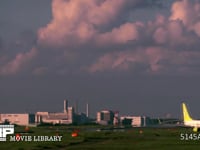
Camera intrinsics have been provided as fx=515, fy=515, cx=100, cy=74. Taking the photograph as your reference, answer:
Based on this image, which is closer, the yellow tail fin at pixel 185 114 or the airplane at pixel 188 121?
the airplane at pixel 188 121

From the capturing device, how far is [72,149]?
77.2 metres

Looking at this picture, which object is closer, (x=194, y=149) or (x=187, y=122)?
(x=194, y=149)

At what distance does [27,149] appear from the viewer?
78.8 m

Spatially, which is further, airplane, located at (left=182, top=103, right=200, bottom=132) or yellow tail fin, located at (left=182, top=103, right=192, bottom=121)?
yellow tail fin, located at (left=182, top=103, right=192, bottom=121)

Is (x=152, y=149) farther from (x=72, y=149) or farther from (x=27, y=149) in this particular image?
(x=27, y=149)

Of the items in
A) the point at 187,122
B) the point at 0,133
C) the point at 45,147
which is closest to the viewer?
the point at 45,147

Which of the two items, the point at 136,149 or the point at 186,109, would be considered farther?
the point at 186,109

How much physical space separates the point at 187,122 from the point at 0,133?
91.5 m

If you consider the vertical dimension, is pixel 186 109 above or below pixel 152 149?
above

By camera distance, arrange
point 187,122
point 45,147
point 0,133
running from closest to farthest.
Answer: point 45,147
point 0,133
point 187,122

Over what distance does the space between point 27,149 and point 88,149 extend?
948 cm

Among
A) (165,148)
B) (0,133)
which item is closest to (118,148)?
(165,148)

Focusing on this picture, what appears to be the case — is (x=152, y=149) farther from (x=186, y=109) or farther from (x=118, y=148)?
(x=186, y=109)

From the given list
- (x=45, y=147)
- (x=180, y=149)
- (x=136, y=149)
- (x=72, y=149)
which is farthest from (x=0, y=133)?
(x=180, y=149)
